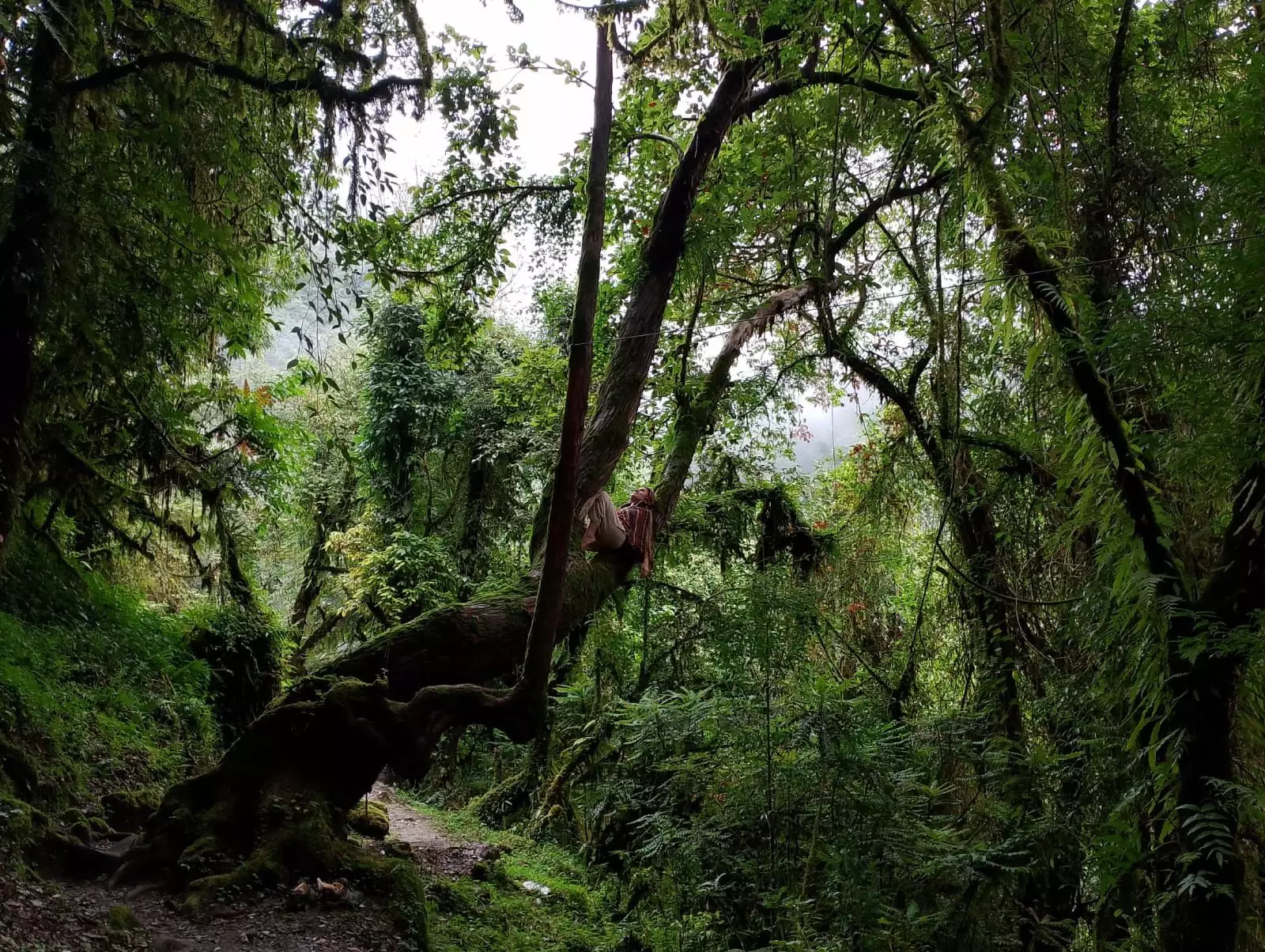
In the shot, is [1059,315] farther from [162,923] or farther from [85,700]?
[85,700]

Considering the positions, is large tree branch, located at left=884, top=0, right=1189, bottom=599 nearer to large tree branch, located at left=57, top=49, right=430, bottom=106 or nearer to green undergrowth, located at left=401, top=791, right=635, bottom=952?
large tree branch, located at left=57, top=49, right=430, bottom=106

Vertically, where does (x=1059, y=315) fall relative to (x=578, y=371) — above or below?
above

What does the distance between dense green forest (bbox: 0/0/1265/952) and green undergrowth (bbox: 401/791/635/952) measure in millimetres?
56

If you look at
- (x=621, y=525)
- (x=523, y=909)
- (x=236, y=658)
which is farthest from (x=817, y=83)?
(x=236, y=658)

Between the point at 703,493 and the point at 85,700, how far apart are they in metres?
5.65

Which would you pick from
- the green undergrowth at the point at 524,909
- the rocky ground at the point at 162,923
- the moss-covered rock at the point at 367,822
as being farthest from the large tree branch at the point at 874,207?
the moss-covered rock at the point at 367,822

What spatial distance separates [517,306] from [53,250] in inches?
353

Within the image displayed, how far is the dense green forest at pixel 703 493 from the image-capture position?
9.02 ft

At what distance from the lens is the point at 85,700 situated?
5.45m

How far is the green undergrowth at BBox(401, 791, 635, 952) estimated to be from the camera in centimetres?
523

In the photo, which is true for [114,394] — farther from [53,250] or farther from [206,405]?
[206,405]

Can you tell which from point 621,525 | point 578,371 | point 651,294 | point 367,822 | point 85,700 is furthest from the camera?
point 367,822

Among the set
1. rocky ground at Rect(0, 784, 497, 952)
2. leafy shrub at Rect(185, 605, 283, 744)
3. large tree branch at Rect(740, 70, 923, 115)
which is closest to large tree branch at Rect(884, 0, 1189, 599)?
large tree branch at Rect(740, 70, 923, 115)

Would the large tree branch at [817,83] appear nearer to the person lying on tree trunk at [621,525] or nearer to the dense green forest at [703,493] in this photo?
the dense green forest at [703,493]
